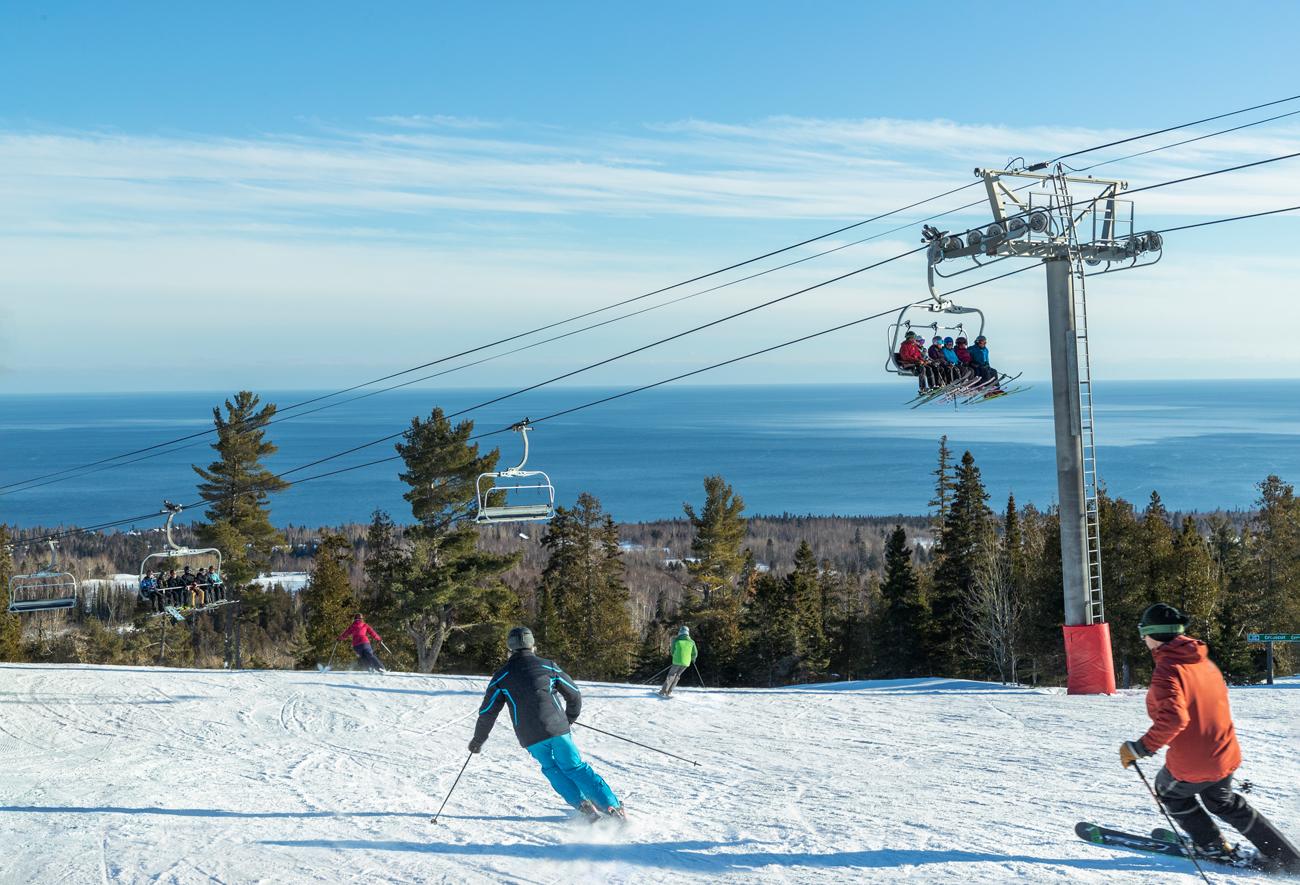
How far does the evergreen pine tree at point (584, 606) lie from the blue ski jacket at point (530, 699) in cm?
2999

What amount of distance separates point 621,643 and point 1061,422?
2688 centimetres

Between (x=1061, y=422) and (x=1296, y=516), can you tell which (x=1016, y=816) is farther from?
(x=1296, y=516)

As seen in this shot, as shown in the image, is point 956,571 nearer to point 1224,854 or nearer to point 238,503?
point 238,503

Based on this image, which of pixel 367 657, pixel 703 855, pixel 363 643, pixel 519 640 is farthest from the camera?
pixel 367 657

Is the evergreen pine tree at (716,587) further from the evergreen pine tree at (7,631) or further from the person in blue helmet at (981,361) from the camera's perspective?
the person in blue helmet at (981,361)

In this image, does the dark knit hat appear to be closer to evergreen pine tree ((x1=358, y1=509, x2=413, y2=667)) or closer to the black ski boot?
the black ski boot

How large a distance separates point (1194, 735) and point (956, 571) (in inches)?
1300

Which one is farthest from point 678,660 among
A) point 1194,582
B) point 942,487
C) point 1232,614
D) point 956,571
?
point 942,487

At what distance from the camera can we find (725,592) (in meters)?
44.4

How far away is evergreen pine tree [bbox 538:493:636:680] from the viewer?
37.6 metres

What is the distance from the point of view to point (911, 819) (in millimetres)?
6707

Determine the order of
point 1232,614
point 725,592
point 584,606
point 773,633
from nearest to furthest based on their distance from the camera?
point 1232,614
point 584,606
point 773,633
point 725,592

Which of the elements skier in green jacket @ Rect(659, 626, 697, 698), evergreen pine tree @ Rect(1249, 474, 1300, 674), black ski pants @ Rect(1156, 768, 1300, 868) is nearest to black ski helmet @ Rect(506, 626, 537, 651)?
black ski pants @ Rect(1156, 768, 1300, 868)

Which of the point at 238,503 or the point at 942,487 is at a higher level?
the point at 942,487
